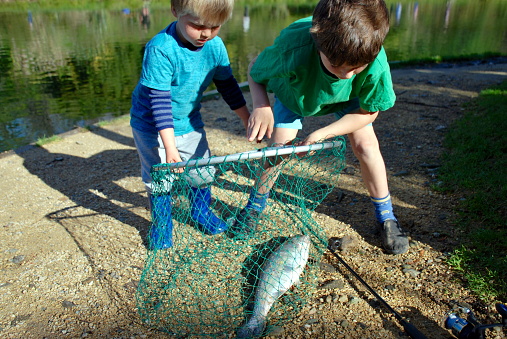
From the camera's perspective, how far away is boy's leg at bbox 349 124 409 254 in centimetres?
270

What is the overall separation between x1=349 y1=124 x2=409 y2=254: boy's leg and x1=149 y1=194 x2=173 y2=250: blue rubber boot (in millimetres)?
1335

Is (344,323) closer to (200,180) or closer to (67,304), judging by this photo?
(200,180)

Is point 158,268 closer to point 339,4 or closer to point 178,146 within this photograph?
point 178,146

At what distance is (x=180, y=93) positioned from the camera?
8.69 ft

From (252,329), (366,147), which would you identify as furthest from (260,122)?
(252,329)

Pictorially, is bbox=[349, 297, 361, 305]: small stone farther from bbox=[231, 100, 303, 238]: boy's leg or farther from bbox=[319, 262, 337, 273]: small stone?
bbox=[231, 100, 303, 238]: boy's leg

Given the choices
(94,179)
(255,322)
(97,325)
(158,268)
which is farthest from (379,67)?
(94,179)

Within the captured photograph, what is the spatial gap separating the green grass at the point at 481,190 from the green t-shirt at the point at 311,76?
1.13 m

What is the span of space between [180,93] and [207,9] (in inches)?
23.9

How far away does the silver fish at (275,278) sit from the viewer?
84.0 inches

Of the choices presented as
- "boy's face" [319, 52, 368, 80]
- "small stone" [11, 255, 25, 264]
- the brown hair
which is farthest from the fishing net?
"small stone" [11, 255, 25, 264]

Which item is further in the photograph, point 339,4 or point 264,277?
point 264,277

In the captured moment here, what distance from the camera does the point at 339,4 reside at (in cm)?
186

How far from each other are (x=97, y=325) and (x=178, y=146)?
1212 millimetres
